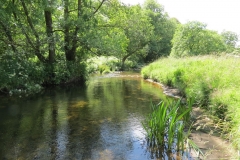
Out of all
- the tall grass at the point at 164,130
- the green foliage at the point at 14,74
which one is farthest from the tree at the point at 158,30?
the tall grass at the point at 164,130

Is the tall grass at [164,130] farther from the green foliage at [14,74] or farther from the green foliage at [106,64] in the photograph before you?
the green foliage at [106,64]

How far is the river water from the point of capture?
505 cm

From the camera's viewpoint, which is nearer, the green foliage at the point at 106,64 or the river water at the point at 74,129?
the river water at the point at 74,129

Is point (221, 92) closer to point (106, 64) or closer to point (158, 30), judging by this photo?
point (106, 64)

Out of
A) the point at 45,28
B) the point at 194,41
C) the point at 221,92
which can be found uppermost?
the point at 45,28

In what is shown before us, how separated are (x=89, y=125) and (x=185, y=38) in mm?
28596

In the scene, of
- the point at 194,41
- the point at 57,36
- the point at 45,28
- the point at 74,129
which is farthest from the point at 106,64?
the point at 74,129

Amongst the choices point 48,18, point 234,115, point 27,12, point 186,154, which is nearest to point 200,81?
point 234,115

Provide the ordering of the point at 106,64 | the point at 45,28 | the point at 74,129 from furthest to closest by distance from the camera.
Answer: the point at 106,64 < the point at 45,28 < the point at 74,129

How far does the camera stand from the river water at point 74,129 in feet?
16.6

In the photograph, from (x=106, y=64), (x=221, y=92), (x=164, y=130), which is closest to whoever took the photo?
(x=164, y=130)

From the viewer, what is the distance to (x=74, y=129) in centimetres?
659

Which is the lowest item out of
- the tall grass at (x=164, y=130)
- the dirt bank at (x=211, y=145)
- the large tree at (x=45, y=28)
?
the dirt bank at (x=211, y=145)

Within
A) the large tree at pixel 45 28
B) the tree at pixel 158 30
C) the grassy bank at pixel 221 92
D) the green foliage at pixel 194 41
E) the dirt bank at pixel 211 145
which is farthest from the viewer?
the tree at pixel 158 30
